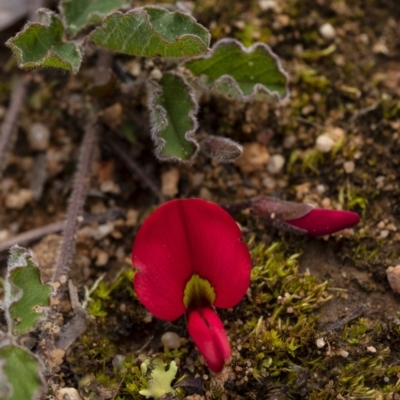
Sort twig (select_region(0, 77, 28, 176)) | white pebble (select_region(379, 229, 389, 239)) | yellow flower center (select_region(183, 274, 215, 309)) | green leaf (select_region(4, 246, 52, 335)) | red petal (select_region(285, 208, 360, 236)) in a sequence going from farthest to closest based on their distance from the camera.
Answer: twig (select_region(0, 77, 28, 176))
white pebble (select_region(379, 229, 389, 239))
red petal (select_region(285, 208, 360, 236))
yellow flower center (select_region(183, 274, 215, 309))
green leaf (select_region(4, 246, 52, 335))

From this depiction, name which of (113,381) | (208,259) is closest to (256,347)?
(208,259)

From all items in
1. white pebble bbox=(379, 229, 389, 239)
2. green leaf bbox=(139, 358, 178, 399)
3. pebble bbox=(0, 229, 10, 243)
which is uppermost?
white pebble bbox=(379, 229, 389, 239)

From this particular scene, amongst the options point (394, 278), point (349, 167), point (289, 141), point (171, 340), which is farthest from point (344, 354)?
point (289, 141)

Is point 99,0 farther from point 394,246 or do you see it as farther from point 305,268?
point 394,246

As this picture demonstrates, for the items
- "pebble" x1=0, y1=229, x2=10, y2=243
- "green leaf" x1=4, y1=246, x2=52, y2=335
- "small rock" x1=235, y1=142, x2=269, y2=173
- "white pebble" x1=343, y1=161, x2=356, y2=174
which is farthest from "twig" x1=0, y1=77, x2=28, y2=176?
"white pebble" x1=343, y1=161, x2=356, y2=174

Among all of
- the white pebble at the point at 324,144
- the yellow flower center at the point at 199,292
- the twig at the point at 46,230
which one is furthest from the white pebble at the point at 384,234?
the twig at the point at 46,230

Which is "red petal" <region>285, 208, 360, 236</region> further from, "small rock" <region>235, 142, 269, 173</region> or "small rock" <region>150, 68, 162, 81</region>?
"small rock" <region>150, 68, 162, 81</region>
